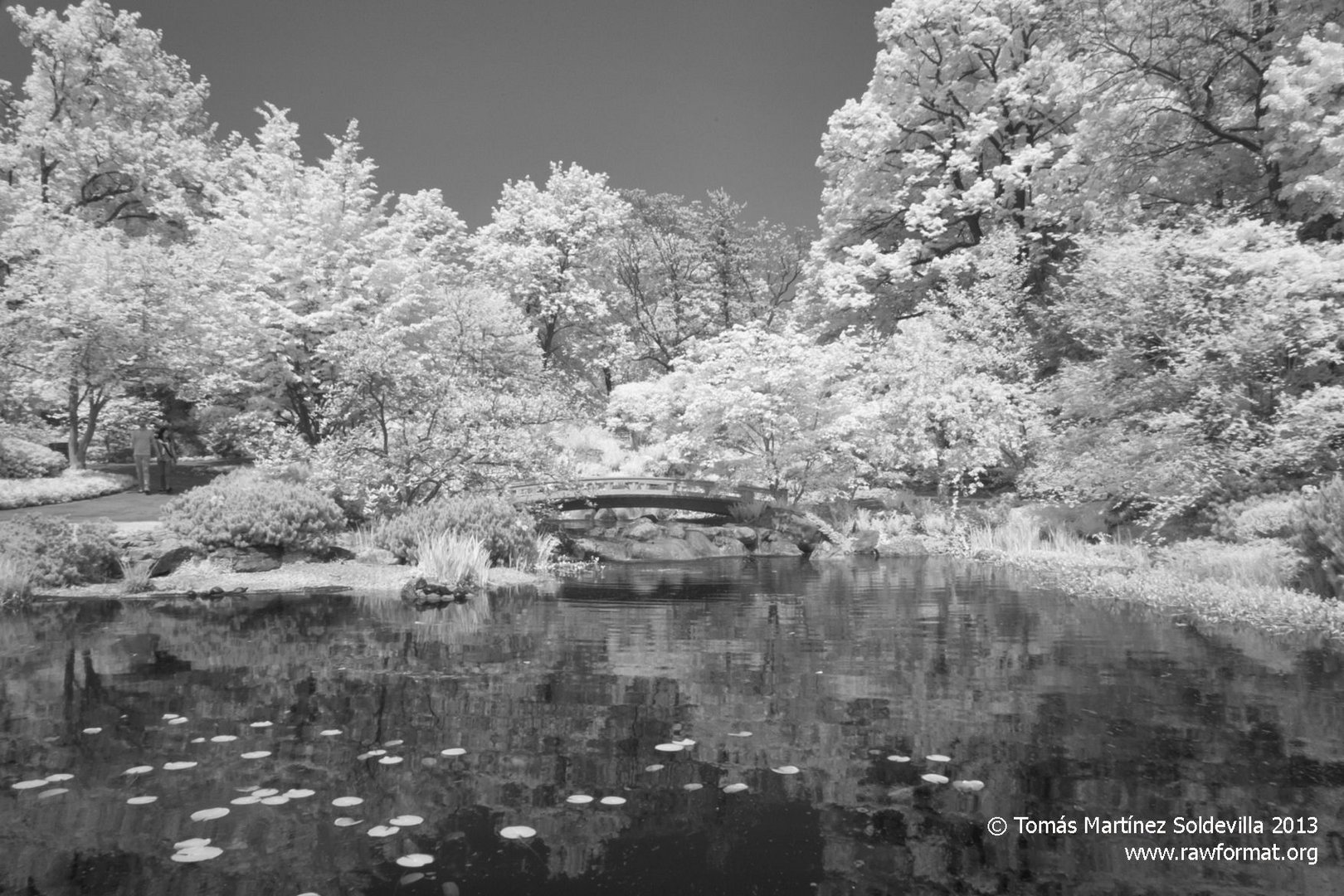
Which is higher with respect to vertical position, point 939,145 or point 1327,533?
point 939,145

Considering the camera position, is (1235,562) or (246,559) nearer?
(1235,562)

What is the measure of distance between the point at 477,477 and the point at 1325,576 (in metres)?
15.6

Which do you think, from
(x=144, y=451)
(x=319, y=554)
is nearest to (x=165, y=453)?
(x=144, y=451)

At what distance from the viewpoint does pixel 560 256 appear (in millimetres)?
38938

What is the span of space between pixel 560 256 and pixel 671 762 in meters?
35.6

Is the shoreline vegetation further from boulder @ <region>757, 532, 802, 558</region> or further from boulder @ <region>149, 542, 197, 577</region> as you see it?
boulder @ <region>757, 532, 802, 558</region>

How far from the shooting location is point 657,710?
6758 millimetres

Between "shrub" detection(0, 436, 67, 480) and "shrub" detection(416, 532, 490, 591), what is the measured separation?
558 inches

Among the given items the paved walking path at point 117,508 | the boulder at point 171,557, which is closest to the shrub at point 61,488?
the paved walking path at point 117,508

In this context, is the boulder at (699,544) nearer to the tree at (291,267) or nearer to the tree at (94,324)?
the tree at (291,267)

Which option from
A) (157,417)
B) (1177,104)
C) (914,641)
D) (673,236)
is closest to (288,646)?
(914,641)

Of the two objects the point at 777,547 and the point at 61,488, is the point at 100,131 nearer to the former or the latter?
the point at 61,488

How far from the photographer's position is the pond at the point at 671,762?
13.0 ft

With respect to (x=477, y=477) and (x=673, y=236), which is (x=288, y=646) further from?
(x=673, y=236)
